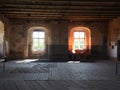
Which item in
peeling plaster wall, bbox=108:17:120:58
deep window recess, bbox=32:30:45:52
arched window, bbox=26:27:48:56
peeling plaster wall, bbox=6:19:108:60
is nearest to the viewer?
peeling plaster wall, bbox=108:17:120:58

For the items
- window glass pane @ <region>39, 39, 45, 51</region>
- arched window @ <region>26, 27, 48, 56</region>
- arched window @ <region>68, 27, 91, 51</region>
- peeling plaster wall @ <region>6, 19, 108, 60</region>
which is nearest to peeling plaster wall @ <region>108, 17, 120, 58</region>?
arched window @ <region>68, 27, 91, 51</region>

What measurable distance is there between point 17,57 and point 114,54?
6416 mm

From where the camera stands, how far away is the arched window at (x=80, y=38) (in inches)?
614

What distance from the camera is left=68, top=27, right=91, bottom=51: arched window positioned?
15.6 meters

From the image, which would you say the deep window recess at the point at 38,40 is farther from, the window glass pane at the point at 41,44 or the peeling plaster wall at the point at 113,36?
the peeling plaster wall at the point at 113,36

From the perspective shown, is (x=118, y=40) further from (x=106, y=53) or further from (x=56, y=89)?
(x=56, y=89)

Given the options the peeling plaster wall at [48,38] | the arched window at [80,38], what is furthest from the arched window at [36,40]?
the arched window at [80,38]

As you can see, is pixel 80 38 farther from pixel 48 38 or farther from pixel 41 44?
pixel 41 44

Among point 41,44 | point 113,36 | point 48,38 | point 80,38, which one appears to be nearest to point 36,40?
point 41,44

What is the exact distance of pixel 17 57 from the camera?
587 inches

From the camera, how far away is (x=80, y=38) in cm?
1584

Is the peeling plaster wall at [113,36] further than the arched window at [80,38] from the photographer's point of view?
No

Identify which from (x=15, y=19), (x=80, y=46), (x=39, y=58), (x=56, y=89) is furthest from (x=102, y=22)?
(x=56, y=89)

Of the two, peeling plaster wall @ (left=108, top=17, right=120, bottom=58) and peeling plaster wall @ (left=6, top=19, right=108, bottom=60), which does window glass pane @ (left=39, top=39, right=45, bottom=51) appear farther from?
peeling plaster wall @ (left=108, top=17, right=120, bottom=58)
